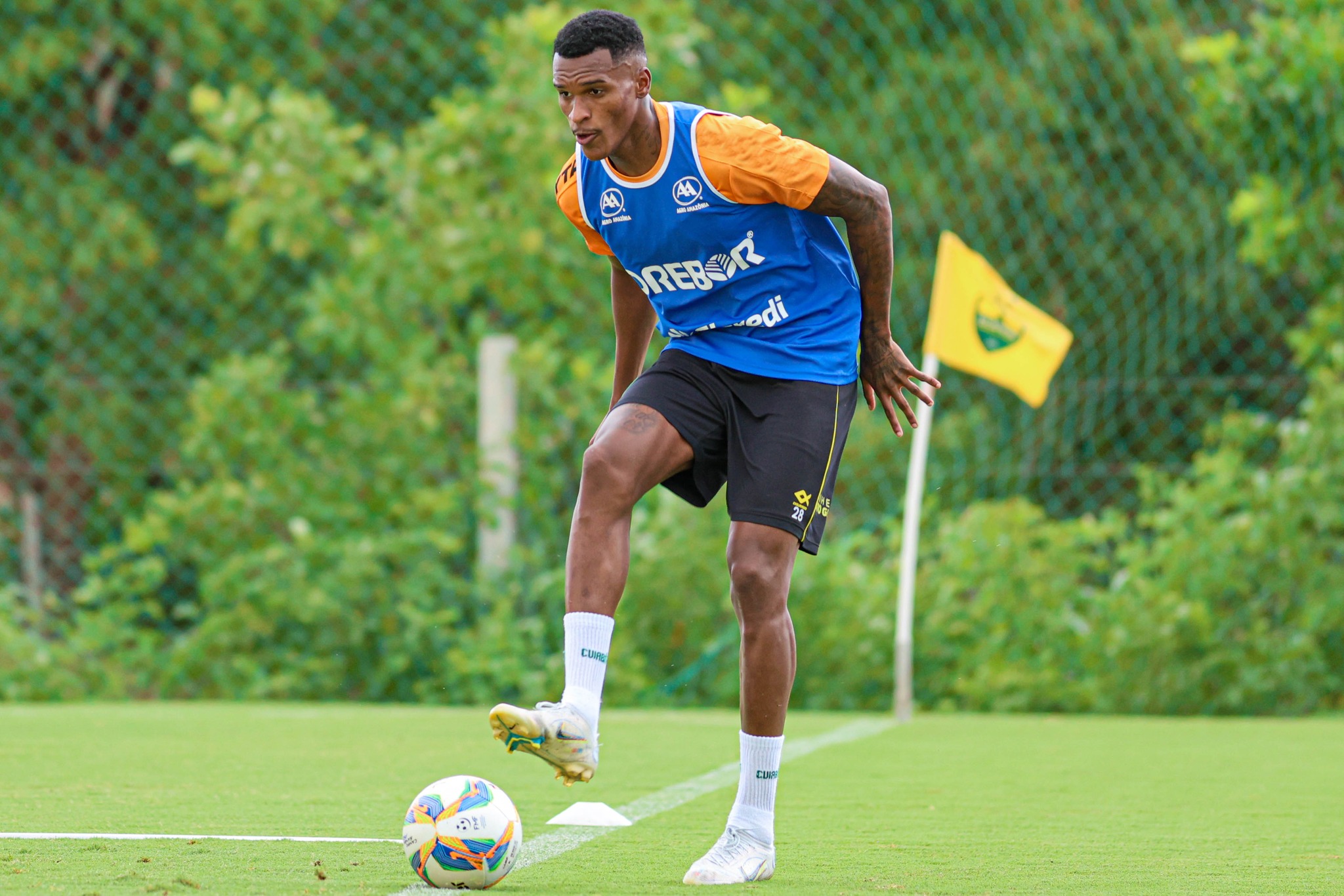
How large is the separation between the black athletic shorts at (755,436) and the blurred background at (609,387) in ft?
17.6

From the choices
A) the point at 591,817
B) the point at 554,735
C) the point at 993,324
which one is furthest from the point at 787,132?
the point at 554,735

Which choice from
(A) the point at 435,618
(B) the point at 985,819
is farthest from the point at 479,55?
(B) the point at 985,819

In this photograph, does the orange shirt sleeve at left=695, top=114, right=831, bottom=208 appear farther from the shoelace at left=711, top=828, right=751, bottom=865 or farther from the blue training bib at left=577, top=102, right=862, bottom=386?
the shoelace at left=711, top=828, right=751, bottom=865

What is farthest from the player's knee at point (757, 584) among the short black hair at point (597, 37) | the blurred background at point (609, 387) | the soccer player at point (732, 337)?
the blurred background at point (609, 387)

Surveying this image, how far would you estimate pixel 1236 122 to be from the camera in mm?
10742

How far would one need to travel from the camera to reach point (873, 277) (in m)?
4.17

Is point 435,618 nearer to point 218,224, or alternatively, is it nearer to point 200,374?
point 200,374

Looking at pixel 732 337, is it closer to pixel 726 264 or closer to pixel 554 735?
pixel 726 264

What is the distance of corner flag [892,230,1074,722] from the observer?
850 centimetres

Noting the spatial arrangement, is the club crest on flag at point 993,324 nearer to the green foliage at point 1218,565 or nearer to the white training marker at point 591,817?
the green foliage at point 1218,565

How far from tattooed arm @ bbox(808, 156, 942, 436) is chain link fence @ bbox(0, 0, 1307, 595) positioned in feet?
24.2

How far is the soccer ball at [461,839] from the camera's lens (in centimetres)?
340

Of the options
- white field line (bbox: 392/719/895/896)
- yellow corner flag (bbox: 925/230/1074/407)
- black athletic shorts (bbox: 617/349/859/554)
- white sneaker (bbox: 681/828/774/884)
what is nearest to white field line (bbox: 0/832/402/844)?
white field line (bbox: 392/719/895/896)

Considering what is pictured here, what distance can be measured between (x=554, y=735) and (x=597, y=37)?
1553mm
